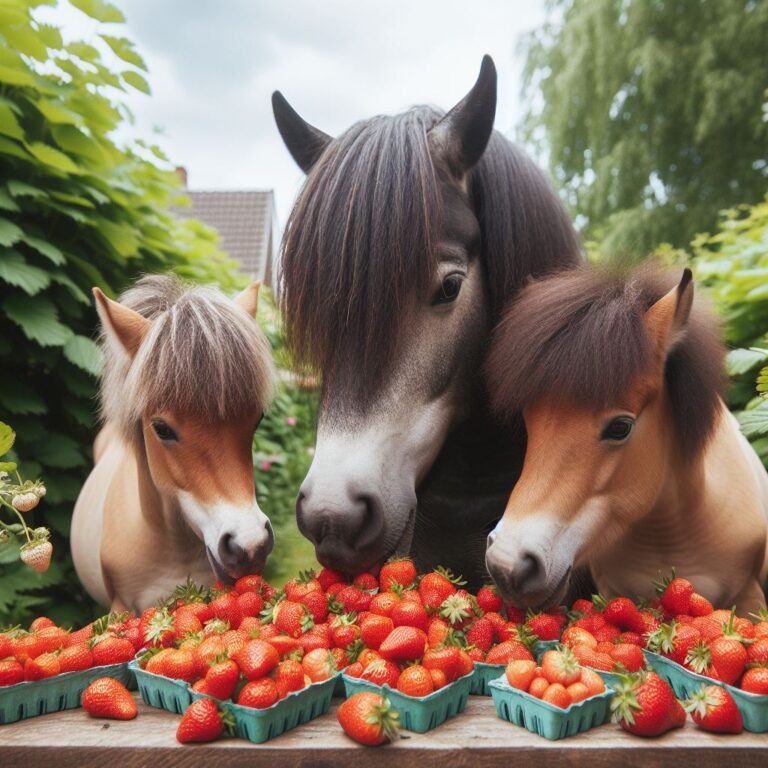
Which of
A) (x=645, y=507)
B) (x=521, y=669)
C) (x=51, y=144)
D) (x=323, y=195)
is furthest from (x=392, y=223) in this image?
(x=51, y=144)

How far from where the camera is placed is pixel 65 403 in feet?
8.81

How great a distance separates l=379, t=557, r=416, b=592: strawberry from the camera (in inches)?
57.3

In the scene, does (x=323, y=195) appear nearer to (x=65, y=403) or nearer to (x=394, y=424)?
(x=394, y=424)

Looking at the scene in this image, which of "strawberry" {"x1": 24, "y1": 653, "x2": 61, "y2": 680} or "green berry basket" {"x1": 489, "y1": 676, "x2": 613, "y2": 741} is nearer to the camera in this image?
"green berry basket" {"x1": 489, "y1": 676, "x2": 613, "y2": 741}

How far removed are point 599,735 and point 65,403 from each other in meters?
2.34

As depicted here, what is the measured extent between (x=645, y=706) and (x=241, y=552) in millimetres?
941

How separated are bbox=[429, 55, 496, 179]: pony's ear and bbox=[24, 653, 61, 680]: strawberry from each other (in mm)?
1442

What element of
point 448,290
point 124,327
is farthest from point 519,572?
point 124,327

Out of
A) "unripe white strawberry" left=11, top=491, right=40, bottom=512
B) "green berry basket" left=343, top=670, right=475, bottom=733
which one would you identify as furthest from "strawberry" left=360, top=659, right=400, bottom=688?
"unripe white strawberry" left=11, top=491, right=40, bottom=512

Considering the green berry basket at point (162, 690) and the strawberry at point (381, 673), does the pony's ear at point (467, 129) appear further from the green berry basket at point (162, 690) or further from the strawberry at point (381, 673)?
the green berry basket at point (162, 690)

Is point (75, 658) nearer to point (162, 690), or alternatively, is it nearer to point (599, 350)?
point (162, 690)

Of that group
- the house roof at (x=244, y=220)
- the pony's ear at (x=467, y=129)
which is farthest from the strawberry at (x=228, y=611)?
the house roof at (x=244, y=220)

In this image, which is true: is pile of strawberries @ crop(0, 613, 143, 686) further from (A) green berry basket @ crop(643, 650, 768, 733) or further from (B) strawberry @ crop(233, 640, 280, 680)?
(A) green berry basket @ crop(643, 650, 768, 733)

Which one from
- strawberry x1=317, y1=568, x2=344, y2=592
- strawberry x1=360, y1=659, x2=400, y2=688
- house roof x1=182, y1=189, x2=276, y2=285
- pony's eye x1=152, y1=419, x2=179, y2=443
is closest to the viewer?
strawberry x1=360, y1=659, x2=400, y2=688
